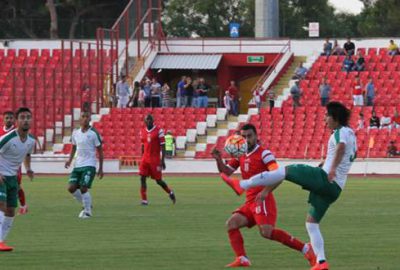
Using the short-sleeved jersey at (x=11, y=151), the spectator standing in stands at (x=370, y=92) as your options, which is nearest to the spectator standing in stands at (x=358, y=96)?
the spectator standing in stands at (x=370, y=92)

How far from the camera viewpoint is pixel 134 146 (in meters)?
48.7

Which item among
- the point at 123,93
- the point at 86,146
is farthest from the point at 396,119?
the point at 86,146

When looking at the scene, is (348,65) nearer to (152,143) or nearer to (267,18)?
(267,18)

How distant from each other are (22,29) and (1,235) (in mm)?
51042

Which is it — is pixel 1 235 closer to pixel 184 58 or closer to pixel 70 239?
pixel 70 239

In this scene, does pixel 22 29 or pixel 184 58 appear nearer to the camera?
pixel 184 58

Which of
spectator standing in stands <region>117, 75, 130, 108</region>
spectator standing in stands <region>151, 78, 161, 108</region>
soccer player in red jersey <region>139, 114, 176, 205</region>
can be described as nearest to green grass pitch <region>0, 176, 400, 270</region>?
soccer player in red jersey <region>139, 114, 176, 205</region>

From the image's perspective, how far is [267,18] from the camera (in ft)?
187

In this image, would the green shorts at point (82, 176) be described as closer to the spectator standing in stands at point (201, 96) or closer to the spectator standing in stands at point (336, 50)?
the spectator standing in stands at point (201, 96)

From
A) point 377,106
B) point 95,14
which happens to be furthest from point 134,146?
point 95,14

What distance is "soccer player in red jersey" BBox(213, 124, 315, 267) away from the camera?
1423 cm

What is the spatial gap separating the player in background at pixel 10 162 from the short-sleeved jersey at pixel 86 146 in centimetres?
626

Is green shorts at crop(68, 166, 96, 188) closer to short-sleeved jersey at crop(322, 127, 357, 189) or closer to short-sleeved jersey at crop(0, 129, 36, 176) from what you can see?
short-sleeved jersey at crop(0, 129, 36, 176)

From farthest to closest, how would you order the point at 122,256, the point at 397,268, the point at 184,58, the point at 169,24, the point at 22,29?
the point at 169,24, the point at 22,29, the point at 184,58, the point at 122,256, the point at 397,268
